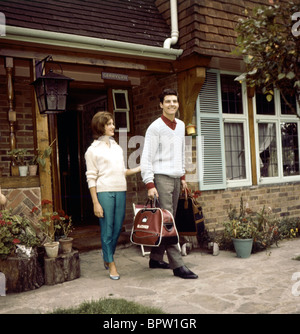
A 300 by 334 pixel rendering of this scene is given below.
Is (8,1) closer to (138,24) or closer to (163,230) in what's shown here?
(138,24)

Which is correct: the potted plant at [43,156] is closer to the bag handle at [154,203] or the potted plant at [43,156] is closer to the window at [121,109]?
the bag handle at [154,203]

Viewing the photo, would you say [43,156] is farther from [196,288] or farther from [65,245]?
[196,288]

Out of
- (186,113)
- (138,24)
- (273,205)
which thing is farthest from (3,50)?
(273,205)

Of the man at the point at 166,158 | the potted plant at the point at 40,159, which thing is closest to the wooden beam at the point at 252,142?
the man at the point at 166,158

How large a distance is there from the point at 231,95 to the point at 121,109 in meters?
2.01

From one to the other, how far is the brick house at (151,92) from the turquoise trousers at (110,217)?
3.39ft

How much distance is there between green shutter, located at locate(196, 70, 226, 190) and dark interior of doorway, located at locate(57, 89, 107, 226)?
262 centimetres

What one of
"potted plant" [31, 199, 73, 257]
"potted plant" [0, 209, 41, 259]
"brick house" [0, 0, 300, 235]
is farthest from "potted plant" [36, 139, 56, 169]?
"potted plant" [0, 209, 41, 259]

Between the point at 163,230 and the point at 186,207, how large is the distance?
0.90m

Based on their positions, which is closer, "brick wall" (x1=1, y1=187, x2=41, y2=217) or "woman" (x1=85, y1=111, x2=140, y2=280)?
"woman" (x1=85, y1=111, x2=140, y2=280)

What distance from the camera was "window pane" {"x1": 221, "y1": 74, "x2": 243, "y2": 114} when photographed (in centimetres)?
686

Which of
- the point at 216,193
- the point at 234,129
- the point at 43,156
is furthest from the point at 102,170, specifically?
the point at 234,129

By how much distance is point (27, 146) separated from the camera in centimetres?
637

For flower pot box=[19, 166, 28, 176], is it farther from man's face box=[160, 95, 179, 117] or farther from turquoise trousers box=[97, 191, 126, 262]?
man's face box=[160, 95, 179, 117]
